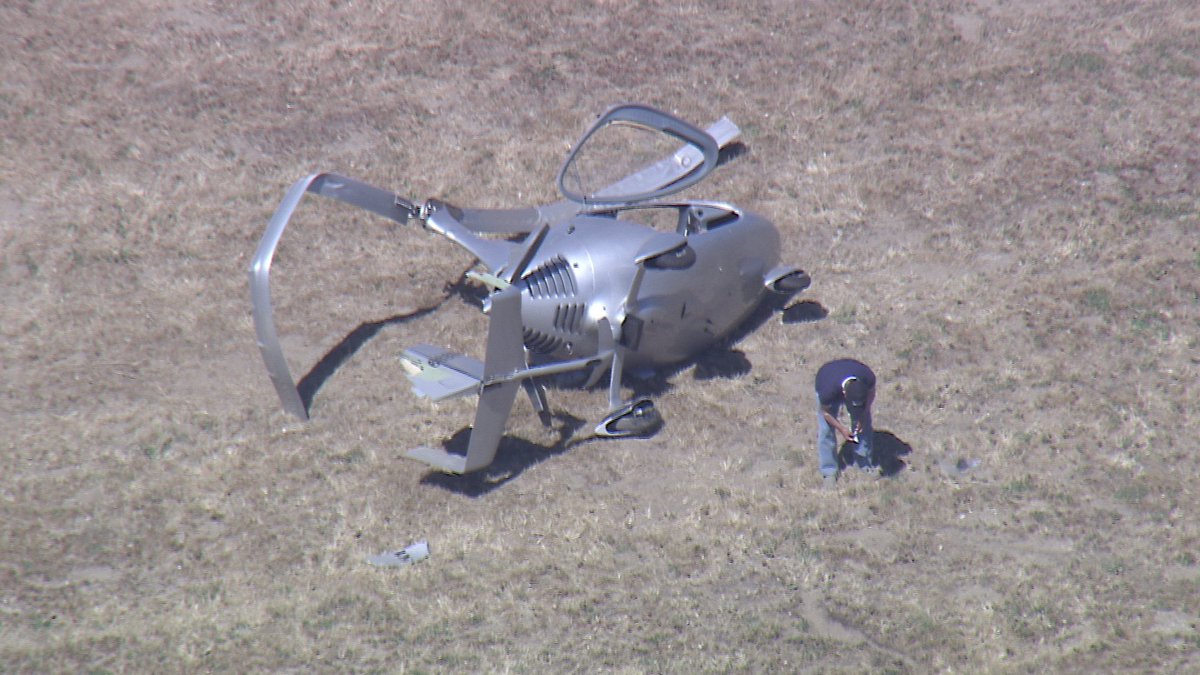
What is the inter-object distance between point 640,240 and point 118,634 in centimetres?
544

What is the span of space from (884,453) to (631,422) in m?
2.27

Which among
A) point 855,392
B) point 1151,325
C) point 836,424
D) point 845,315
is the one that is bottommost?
point 836,424

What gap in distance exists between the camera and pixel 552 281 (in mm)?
9852

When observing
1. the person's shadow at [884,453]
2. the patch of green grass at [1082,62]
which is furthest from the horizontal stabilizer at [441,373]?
the patch of green grass at [1082,62]

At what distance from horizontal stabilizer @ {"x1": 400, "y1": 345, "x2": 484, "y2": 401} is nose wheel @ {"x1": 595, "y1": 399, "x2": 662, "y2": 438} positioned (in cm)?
128

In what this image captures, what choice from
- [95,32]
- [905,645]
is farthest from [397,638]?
[95,32]

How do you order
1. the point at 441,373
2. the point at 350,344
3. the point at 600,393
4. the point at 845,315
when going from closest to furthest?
the point at 441,373 < the point at 600,393 < the point at 350,344 < the point at 845,315

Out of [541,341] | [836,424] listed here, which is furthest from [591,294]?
[836,424]

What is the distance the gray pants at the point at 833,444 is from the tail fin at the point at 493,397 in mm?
2627

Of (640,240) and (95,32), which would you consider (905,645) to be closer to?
(640,240)

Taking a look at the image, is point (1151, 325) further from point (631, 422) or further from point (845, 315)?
point (631, 422)

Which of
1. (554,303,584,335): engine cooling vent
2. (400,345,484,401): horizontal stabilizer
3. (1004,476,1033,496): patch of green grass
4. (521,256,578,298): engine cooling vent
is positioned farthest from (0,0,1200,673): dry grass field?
(521,256,578,298): engine cooling vent

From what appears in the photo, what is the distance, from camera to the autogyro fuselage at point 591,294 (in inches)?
361

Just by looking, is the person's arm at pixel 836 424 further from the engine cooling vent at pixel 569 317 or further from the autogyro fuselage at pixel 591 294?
the engine cooling vent at pixel 569 317
